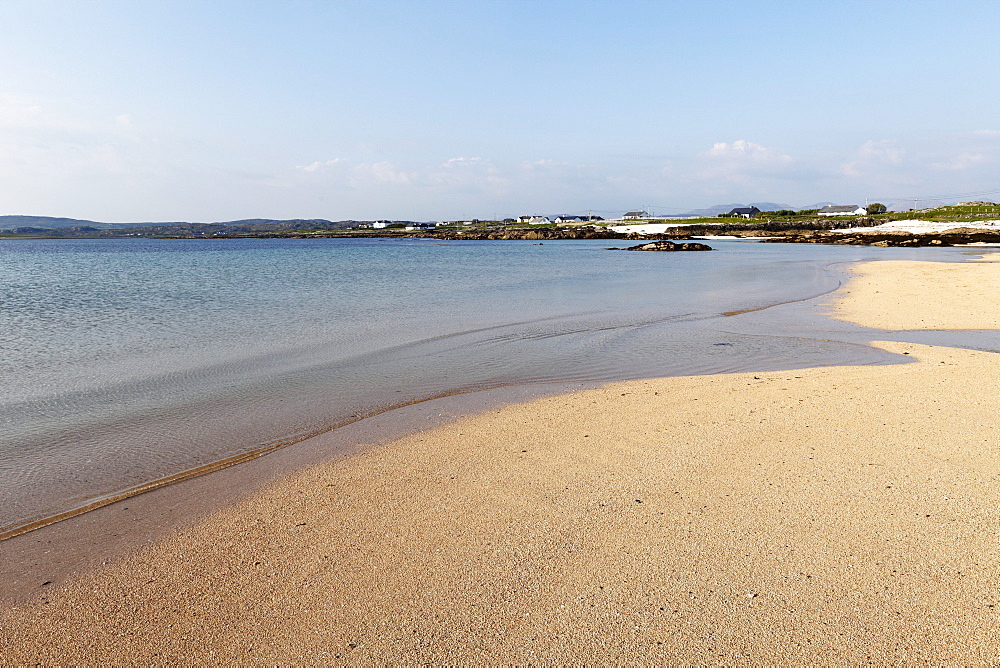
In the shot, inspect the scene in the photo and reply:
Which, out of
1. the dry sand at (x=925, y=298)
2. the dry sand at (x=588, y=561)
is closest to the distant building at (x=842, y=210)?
the dry sand at (x=925, y=298)

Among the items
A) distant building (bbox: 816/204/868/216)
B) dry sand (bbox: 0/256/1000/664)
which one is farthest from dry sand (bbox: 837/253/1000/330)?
distant building (bbox: 816/204/868/216)

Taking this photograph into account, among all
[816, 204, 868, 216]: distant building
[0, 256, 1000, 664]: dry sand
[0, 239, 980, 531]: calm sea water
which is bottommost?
[0, 239, 980, 531]: calm sea water

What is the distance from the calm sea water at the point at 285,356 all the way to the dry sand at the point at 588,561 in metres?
2.20

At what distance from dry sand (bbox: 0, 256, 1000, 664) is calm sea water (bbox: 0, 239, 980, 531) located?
2.20 meters

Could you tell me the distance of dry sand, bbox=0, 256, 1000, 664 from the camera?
3.41m

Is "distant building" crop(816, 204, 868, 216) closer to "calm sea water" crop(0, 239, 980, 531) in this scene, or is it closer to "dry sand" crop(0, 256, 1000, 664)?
"calm sea water" crop(0, 239, 980, 531)

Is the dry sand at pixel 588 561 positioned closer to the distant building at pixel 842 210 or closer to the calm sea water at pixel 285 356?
the calm sea water at pixel 285 356

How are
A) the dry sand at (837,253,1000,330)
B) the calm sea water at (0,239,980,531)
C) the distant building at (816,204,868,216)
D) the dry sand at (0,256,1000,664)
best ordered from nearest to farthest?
the dry sand at (0,256,1000,664)
the calm sea water at (0,239,980,531)
the dry sand at (837,253,1000,330)
the distant building at (816,204,868,216)

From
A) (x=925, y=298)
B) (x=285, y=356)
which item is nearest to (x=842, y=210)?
(x=925, y=298)

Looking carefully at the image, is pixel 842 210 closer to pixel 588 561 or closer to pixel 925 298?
pixel 925 298

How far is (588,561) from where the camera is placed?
13.8ft

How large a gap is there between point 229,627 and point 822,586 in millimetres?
3675

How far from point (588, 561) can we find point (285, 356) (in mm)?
10005

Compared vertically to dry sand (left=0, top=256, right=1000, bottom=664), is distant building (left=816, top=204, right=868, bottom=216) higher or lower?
higher
